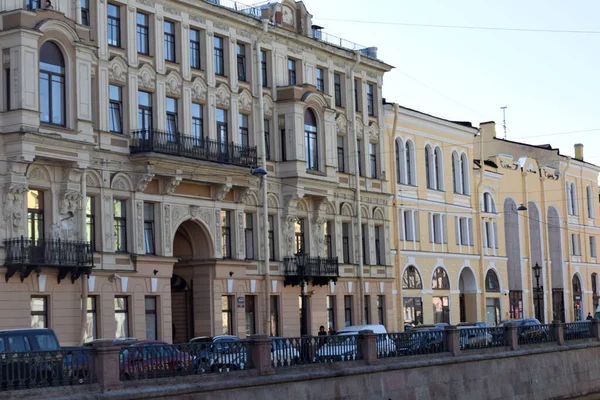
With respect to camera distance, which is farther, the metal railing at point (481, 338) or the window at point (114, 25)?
the window at point (114, 25)

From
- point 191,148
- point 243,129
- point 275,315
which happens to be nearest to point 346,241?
point 275,315

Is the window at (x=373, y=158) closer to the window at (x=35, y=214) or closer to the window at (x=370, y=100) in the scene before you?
the window at (x=370, y=100)

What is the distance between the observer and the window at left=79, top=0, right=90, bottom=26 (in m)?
38.1

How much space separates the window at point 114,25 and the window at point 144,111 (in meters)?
2.04

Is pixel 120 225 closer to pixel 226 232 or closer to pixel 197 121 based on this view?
pixel 197 121

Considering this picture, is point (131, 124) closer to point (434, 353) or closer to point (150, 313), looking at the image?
point (150, 313)

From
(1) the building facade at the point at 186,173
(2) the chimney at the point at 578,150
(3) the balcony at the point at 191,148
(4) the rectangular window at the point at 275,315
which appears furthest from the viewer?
(2) the chimney at the point at 578,150

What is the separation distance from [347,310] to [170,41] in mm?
15657

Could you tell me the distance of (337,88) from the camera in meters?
51.9

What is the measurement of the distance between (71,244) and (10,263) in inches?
89.5

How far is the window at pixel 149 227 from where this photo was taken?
133 feet

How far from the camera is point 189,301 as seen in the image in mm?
44094

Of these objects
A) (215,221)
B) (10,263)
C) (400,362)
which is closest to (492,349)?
(400,362)

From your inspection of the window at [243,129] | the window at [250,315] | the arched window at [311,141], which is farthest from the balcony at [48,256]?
the arched window at [311,141]
